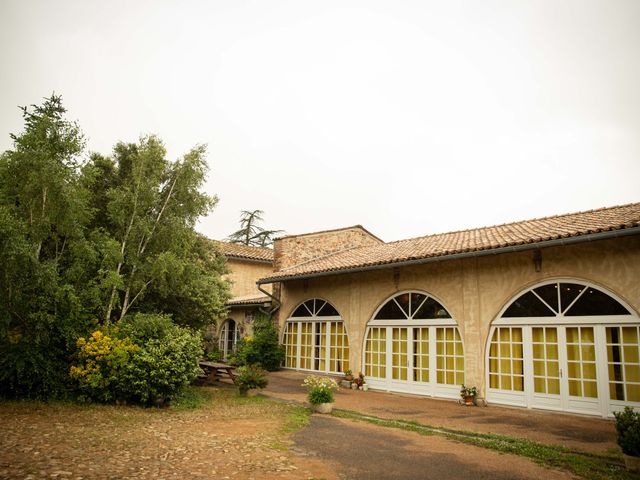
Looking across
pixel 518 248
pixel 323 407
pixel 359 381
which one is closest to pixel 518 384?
pixel 518 248

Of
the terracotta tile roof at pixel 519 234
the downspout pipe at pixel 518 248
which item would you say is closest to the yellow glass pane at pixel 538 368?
the downspout pipe at pixel 518 248

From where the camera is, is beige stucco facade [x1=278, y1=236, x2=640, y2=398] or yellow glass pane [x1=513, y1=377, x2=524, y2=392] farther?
yellow glass pane [x1=513, y1=377, x2=524, y2=392]

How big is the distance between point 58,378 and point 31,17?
12503 millimetres

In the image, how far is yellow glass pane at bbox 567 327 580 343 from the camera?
9141mm

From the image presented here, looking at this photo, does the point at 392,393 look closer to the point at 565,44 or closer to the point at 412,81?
the point at 412,81

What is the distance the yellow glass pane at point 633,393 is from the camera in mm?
8312

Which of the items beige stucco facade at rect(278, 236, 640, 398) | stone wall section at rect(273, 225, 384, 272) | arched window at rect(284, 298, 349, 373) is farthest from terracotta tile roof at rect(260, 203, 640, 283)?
stone wall section at rect(273, 225, 384, 272)

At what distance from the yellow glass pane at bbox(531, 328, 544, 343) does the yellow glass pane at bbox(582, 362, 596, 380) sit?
39.3 inches

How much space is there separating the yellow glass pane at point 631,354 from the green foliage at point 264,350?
12111 mm

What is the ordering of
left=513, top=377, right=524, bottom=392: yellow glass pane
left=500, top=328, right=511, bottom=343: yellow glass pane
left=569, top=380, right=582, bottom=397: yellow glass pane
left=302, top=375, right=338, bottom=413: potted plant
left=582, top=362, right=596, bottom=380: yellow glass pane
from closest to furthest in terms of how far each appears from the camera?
left=582, top=362, right=596, bottom=380: yellow glass pane, left=569, top=380, right=582, bottom=397: yellow glass pane, left=302, top=375, right=338, bottom=413: potted plant, left=513, top=377, right=524, bottom=392: yellow glass pane, left=500, top=328, right=511, bottom=343: yellow glass pane

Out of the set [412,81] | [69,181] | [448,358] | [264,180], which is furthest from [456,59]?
[264,180]

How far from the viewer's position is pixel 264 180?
29625 millimetres

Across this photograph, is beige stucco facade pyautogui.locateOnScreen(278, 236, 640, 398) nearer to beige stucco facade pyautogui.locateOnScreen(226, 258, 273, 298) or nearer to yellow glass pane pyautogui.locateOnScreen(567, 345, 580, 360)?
yellow glass pane pyautogui.locateOnScreen(567, 345, 580, 360)

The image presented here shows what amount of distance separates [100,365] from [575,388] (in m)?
10.7
